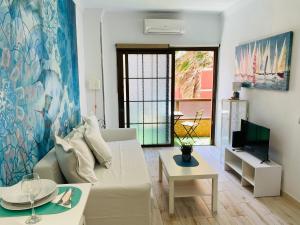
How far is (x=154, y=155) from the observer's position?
446cm

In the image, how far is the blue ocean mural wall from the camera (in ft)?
4.91

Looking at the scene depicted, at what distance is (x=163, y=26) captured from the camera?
14.5 ft

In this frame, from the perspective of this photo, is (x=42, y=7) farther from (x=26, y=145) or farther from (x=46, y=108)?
(x=26, y=145)

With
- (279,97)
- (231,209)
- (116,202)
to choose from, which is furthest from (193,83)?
(116,202)

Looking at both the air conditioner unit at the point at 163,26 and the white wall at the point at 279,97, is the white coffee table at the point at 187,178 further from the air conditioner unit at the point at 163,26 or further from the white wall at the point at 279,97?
the air conditioner unit at the point at 163,26

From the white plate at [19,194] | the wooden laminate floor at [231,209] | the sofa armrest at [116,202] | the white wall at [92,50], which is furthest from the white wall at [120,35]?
the white plate at [19,194]

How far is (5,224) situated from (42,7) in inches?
73.4

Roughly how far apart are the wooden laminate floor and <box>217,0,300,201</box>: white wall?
0.27 metres

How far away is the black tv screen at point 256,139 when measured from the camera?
2963 millimetres

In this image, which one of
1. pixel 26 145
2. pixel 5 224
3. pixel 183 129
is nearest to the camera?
pixel 5 224

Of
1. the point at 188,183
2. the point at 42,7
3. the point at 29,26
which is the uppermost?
the point at 42,7

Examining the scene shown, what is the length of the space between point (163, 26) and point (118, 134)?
2.17 metres

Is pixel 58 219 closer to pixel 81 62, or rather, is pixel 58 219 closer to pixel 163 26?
pixel 81 62

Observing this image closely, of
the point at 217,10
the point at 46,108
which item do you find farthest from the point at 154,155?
the point at 217,10
